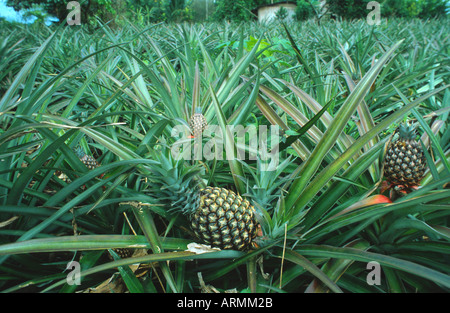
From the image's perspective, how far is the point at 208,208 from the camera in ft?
2.07

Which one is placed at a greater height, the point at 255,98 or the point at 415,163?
the point at 255,98

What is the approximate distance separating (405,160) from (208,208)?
557mm

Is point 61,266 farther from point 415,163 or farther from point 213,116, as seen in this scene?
point 415,163

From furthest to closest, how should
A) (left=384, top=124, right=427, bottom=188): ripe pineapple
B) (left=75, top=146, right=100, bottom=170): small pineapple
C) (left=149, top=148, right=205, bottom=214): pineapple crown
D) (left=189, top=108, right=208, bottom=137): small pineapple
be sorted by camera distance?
(left=189, top=108, right=208, bottom=137): small pineapple, (left=75, top=146, right=100, bottom=170): small pineapple, (left=384, top=124, right=427, bottom=188): ripe pineapple, (left=149, top=148, right=205, bottom=214): pineapple crown

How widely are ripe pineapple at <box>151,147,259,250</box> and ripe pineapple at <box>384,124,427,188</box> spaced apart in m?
0.43

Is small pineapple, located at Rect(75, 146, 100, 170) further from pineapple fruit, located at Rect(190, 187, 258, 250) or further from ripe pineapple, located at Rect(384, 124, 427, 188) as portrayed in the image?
ripe pineapple, located at Rect(384, 124, 427, 188)

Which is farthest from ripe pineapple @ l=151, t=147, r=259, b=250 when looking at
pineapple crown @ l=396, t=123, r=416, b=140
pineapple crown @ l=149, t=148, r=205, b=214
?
pineapple crown @ l=396, t=123, r=416, b=140

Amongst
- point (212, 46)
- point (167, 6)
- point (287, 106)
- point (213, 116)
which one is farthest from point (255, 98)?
point (167, 6)

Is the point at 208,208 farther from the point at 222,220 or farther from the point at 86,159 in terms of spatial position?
the point at 86,159

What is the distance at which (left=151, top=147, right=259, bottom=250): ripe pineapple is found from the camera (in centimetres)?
62

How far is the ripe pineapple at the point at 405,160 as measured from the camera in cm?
73

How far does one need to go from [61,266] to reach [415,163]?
3.29 ft

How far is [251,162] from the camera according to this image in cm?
96

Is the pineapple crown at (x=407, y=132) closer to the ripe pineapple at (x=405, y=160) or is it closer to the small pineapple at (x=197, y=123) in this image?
the ripe pineapple at (x=405, y=160)
